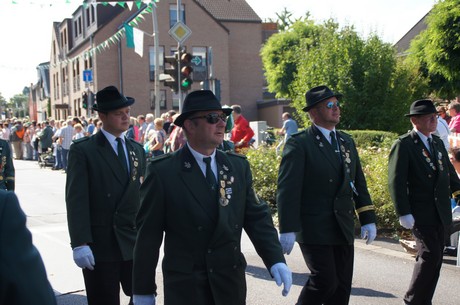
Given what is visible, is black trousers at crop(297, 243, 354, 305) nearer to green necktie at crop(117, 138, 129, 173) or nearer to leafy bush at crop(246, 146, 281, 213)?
green necktie at crop(117, 138, 129, 173)

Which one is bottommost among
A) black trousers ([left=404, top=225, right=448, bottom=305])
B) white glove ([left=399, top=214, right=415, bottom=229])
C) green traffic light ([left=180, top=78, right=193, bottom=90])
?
black trousers ([left=404, top=225, right=448, bottom=305])

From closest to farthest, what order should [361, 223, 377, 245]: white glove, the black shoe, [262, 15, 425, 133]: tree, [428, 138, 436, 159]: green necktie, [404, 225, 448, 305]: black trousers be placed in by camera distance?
[361, 223, 377, 245]: white glove → [404, 225, 448, 305]: black trousers → [428, 138, 436, 159]: green necktie → the black shoe → [262, 15, 425, 133]: tree

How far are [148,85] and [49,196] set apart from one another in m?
29.4

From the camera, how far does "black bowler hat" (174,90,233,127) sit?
11.5 feet

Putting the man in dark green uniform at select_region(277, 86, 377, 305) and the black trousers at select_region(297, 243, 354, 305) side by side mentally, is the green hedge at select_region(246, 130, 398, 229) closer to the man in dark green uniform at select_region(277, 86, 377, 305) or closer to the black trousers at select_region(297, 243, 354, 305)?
Answer: the man in dark green uniform at select_region(277, 86, 377, 305)

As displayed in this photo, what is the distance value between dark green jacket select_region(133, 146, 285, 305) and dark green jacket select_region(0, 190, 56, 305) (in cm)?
174

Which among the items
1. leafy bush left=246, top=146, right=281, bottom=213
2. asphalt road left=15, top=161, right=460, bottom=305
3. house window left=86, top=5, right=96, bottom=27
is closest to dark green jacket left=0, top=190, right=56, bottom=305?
asphalt road left=15, top=161, right=460, bottom=305

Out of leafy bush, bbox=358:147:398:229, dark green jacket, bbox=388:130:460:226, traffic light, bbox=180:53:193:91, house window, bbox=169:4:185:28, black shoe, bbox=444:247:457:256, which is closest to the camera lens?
dark green jacket, bbox=388:130:460:226

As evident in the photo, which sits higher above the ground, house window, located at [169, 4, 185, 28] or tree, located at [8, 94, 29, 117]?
house window, located at [169, 4, 185, 28]

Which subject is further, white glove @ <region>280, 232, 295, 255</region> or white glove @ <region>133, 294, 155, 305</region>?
white glove @ <region>280, 232, 295, 255</region>

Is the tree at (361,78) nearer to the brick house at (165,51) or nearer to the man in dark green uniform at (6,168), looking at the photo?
the man in dark green uniform at (6,168)

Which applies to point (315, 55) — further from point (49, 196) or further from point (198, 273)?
point (198, 273)

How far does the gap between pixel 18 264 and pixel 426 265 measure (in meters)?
4.20

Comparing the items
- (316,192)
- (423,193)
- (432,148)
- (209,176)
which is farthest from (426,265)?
(209,176)
